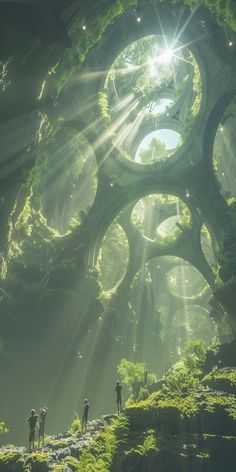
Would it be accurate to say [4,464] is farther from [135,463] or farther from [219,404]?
[219,404]

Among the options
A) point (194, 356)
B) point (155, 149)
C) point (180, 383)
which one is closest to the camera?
point (180, 383)

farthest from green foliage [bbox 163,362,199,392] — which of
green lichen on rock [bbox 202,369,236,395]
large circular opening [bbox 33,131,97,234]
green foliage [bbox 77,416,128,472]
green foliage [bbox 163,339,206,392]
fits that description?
large circular opening [bbox 33,131,97,234]

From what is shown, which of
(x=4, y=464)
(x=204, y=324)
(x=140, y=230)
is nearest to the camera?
(x=4, y=464)

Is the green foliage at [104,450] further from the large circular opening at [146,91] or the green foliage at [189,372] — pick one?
the large circular opening at [146,91]

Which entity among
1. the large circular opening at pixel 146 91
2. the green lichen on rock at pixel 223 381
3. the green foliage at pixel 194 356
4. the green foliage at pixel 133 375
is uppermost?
the large circular opening at pixel 146 91

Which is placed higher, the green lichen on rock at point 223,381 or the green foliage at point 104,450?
the green lichen on rock at point 223,381

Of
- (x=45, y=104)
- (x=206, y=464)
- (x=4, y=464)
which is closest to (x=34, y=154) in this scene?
(x=45, y=104)

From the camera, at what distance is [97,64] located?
72.8 ft

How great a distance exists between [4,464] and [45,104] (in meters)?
11.3

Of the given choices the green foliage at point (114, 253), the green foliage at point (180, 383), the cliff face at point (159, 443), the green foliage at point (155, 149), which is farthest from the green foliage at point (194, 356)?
the green foliage at point (155, 149)

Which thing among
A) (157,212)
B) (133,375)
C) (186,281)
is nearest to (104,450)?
(133,375)

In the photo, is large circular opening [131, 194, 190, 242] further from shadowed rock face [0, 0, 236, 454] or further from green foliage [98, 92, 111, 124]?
green foliage [98, 92, 111, 124]

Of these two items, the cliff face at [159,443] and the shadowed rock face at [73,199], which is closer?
the cliff face at [159,443]

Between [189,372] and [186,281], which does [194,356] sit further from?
[186,281]
